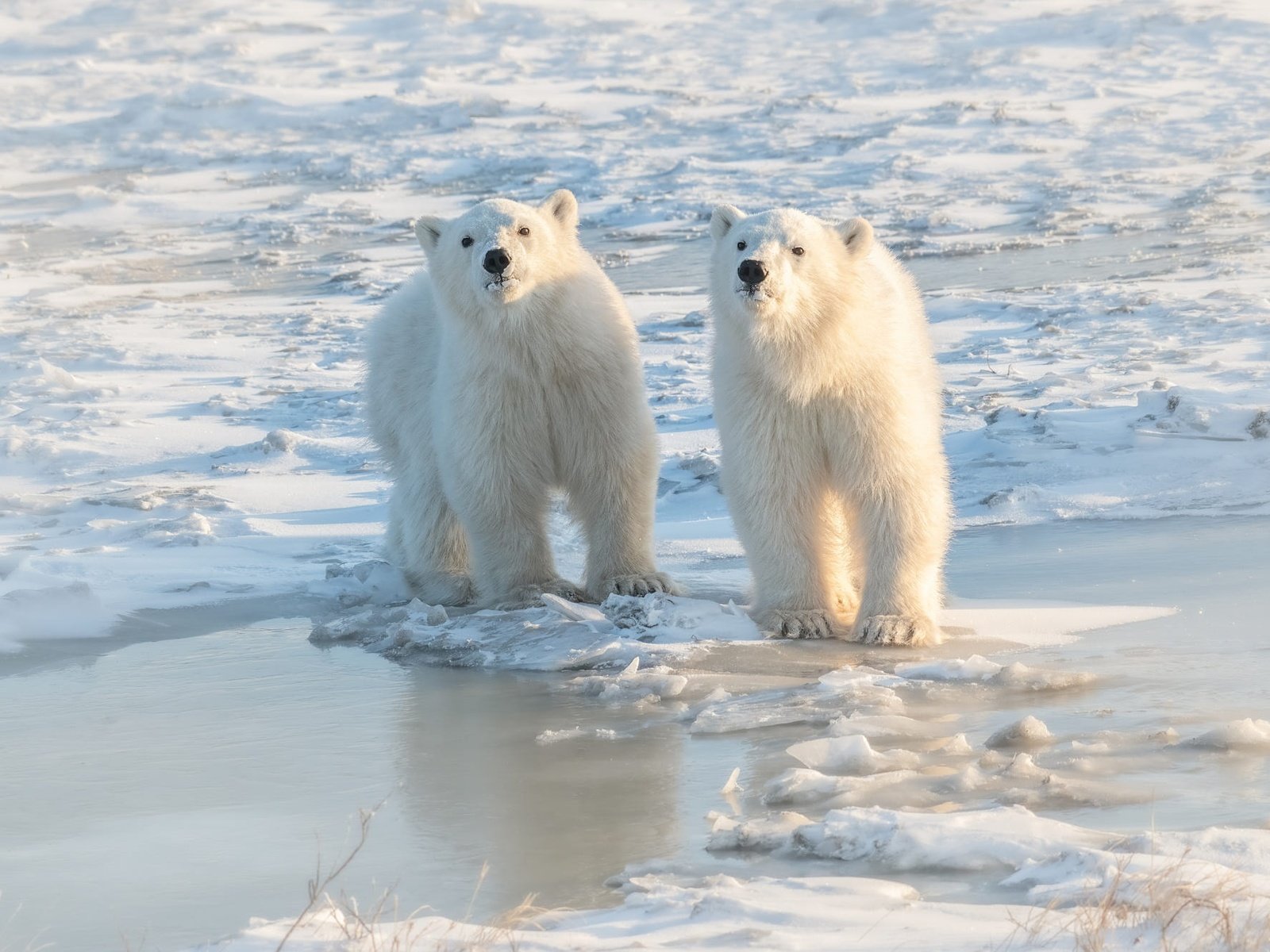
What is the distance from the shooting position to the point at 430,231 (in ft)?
18.9

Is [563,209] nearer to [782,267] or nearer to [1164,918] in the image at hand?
[782,267]

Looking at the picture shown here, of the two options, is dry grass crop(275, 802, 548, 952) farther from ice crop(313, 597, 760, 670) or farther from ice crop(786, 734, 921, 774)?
ice crop(313, 597, 760, 670)

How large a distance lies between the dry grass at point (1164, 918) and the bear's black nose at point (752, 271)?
7.98 ft

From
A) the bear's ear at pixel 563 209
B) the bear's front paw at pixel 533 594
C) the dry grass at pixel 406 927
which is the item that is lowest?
the bear's front paw at pixel 533 594

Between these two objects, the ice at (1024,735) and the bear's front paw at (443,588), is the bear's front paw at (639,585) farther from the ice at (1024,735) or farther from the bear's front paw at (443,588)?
the ice at (1024,735)

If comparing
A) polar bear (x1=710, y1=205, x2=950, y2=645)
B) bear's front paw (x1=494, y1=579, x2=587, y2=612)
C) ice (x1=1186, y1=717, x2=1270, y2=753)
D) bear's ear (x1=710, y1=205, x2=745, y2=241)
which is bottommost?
bear's front paw (x1=494, y1=579, x2=587, y2=612)

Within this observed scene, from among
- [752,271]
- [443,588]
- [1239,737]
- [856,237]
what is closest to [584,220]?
[443,588]

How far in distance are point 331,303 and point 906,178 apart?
5291mm

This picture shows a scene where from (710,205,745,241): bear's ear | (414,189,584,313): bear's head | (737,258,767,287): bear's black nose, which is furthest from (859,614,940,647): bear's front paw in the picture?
(414,189,584,313): bear's head

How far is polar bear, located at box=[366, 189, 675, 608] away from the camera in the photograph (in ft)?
17.9

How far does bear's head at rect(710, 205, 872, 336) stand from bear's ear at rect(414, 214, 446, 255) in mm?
1097

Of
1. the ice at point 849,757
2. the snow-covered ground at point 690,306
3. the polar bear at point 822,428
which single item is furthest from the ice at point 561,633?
the ice at point 849,757

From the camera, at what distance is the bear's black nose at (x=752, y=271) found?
4.73 m

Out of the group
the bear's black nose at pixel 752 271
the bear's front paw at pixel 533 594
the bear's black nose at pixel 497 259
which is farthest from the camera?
the bear's front paw at pixel 533 594
